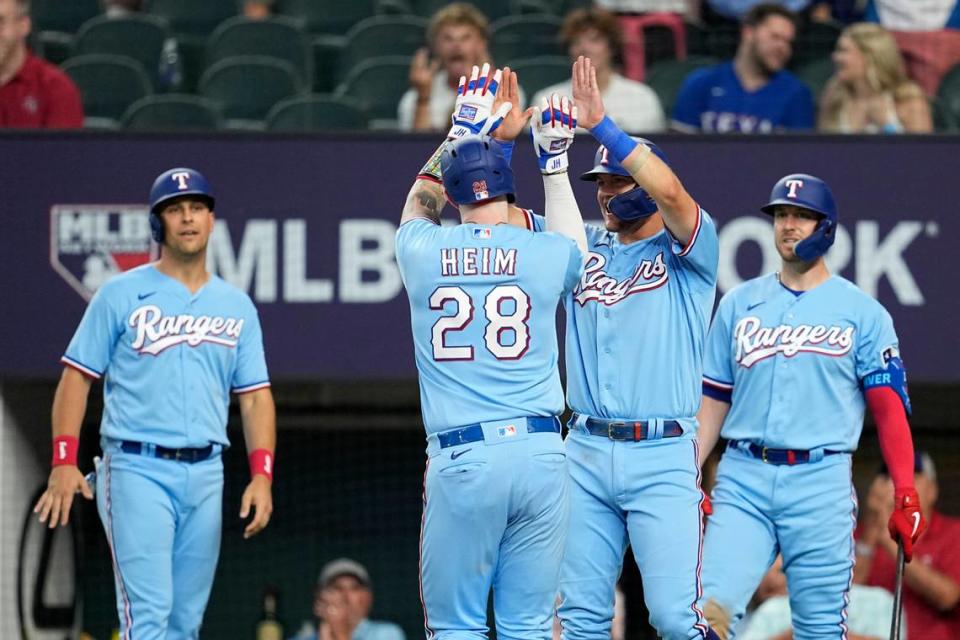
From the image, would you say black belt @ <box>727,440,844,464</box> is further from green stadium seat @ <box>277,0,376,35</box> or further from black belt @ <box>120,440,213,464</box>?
green stadium seat @ <box>277,0,376,35</box>

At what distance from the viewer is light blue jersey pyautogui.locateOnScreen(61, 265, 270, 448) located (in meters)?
6.16

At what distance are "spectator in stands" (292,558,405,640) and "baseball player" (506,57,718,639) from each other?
272 centimetres

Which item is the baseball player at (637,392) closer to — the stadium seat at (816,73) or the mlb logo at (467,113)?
the mlb logo at (467,113)

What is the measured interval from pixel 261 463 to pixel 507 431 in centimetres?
167

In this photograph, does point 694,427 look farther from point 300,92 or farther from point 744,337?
point 300,92

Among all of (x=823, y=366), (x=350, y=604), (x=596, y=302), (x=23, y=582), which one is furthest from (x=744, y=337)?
(x=23, y=582)

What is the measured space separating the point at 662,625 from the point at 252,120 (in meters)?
4.59

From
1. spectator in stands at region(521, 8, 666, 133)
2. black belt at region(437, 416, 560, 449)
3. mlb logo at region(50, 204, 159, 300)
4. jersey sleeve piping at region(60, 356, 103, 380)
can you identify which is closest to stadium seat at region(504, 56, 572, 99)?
spectator in stands at region(521, 8, 666, 133)

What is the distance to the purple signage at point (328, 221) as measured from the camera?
7727 mm

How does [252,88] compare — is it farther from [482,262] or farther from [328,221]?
[482,262]

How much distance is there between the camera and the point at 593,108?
5.41 metres

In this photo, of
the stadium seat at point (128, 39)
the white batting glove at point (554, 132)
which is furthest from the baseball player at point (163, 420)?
the stadium seat at point (128, 39)

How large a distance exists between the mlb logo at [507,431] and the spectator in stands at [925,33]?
4.39 meters

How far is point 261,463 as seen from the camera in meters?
6.32
